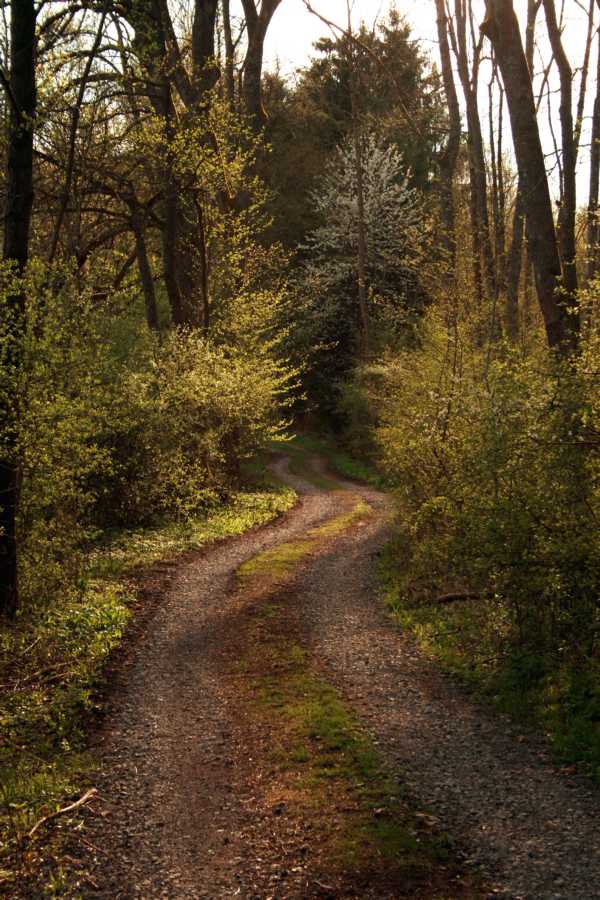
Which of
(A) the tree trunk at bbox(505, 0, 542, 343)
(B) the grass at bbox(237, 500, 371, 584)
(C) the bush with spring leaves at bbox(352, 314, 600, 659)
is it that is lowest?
(B) the grass at bbox(237, 500, 371, 584)

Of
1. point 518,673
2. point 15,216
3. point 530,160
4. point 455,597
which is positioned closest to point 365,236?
point 530,160

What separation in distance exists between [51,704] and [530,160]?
406 inches

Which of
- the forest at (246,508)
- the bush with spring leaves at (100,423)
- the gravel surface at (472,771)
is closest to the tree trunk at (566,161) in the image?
the forest at (246,508)

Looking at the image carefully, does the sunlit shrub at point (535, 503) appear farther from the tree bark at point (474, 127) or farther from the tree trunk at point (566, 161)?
the tree bark at point (474, 127)

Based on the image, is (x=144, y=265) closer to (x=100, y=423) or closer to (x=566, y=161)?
(x=100, y=423)

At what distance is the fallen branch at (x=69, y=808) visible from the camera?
18.7 ft

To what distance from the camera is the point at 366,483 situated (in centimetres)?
3041

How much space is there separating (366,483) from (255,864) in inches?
991

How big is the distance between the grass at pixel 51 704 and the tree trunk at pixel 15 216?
897 mm

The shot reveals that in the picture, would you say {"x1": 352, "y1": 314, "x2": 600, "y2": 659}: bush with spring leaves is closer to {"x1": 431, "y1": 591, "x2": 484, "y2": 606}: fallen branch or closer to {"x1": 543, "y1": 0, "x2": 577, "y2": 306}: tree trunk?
{"x1": 431, "y1": 591, "x2": 484, "y2": 606}: fallen branch

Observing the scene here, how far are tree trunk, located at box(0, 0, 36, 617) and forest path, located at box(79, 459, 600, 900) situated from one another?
6.91ft

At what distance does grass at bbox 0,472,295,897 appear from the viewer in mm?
5609

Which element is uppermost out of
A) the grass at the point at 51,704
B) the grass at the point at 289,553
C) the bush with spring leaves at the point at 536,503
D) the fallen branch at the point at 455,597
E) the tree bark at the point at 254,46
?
the tree bark at the point at 254,46

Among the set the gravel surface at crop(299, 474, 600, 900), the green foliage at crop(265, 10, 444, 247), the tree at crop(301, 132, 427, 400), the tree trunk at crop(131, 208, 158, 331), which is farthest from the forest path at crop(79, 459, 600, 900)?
the green foliage at crop(265, 10, 444, 247)
